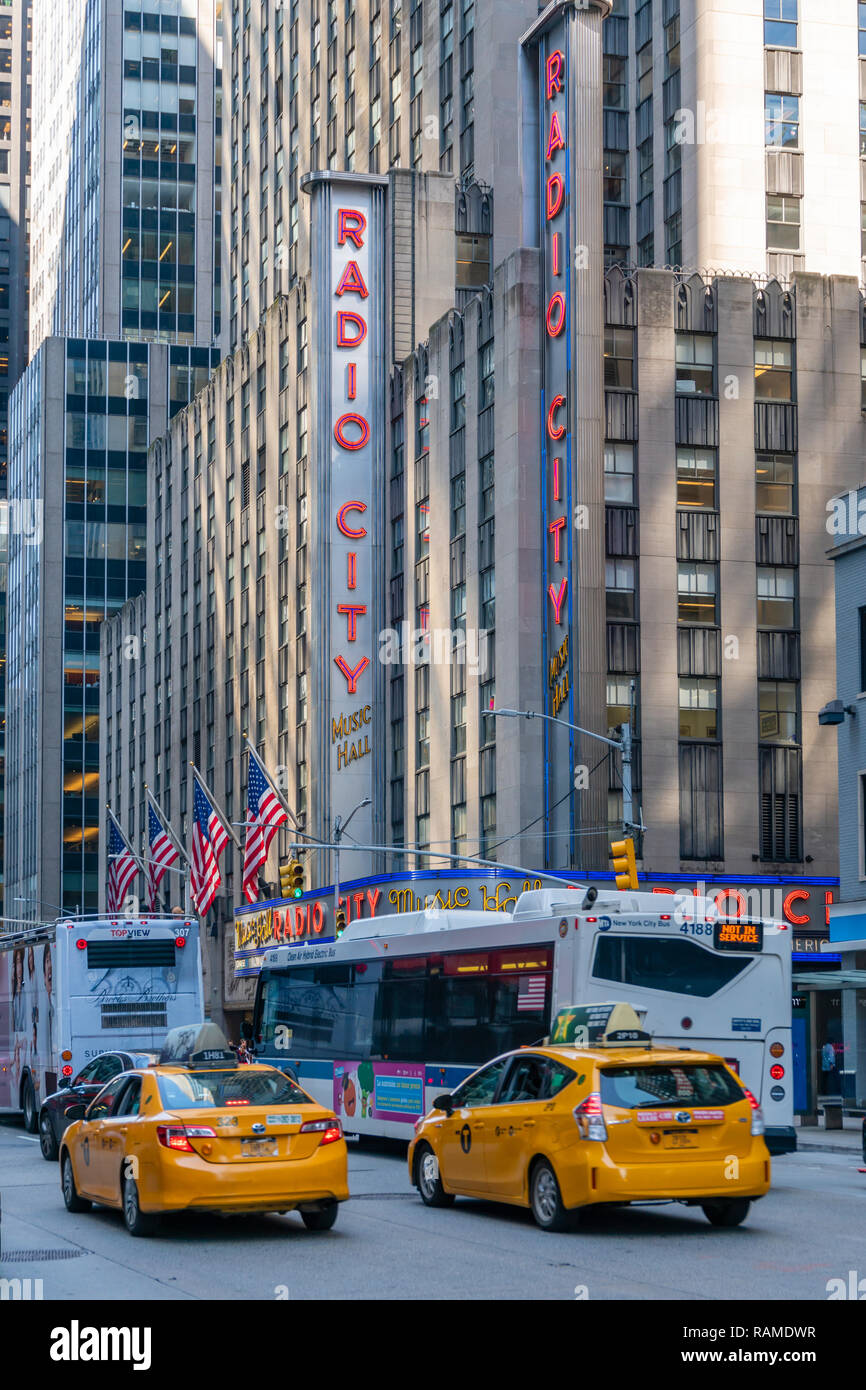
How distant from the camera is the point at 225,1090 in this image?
16.5 m

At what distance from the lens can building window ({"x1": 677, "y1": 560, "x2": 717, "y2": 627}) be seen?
167ft

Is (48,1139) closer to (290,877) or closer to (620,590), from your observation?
(290,877)

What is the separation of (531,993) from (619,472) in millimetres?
30101

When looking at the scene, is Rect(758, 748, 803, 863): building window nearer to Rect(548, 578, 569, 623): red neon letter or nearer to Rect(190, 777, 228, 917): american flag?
Rect(548, 578, 569, 623): red neon letter

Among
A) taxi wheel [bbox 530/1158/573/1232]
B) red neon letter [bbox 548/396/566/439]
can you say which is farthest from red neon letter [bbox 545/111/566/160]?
taxi wheel [bbox 530/1158/573/1232]

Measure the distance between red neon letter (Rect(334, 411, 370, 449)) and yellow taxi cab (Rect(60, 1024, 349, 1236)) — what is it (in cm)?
4771

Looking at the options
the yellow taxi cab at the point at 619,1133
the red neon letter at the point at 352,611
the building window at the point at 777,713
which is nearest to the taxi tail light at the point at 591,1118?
the yellow taxi cab at the point at 619,1133

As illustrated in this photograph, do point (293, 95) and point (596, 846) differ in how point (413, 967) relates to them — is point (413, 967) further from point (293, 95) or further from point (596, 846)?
point (293, 95)

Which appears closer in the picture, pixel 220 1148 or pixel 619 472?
pixel 220 1148

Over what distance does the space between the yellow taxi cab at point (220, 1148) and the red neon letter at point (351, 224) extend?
5076 cm

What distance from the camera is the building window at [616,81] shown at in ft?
230

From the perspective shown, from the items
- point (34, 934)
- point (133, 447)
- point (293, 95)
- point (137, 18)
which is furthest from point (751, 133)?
point (137, 18)

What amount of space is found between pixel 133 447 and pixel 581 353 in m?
74.0

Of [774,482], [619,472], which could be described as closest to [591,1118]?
[619,472]
